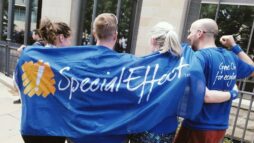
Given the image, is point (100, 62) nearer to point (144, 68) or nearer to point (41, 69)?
point (144, 68)

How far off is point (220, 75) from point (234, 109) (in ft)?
14.3

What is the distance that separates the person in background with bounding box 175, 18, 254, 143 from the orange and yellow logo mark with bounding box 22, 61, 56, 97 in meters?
1.24

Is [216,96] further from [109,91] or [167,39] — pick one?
[109,91]

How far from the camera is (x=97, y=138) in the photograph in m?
2.64

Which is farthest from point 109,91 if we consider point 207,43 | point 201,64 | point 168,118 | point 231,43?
point 231,43

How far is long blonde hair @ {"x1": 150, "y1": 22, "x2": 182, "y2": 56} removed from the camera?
2492 millimetres

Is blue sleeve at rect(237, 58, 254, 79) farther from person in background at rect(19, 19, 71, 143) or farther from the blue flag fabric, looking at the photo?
person in background at rect(19, 19, 71, 143)

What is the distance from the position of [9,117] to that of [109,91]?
13.4ft

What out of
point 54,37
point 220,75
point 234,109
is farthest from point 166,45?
point 234,109

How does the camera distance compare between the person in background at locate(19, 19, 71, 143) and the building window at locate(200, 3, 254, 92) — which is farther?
the building window at locate(200, 3, 254, 92)

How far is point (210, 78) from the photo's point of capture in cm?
270

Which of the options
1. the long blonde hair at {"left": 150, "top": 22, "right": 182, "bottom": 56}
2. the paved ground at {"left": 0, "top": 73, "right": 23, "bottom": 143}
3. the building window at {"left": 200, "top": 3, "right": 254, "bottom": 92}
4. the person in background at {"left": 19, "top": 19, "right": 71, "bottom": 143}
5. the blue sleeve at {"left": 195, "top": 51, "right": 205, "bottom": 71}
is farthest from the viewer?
the building window at {"left": 200, "top": 3, "right": 254, "bottom": 92}

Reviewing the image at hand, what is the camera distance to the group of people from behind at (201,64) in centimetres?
255

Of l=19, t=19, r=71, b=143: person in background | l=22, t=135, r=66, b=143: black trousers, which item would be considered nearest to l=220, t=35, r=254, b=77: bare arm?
l=19, t=19, r=71, b=143: person in background
